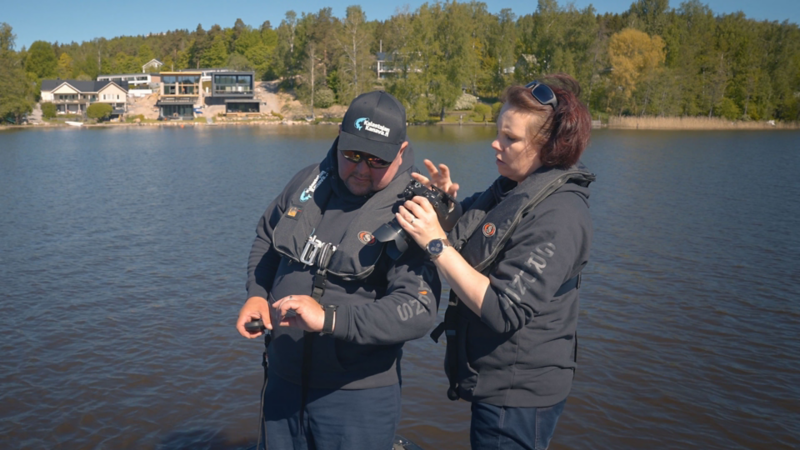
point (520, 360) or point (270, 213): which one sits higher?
point (270, 213)

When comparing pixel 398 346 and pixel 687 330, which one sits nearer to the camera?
pixel 398 346

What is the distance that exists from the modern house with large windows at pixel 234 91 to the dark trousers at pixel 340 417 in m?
101

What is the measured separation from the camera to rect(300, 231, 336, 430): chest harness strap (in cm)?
278

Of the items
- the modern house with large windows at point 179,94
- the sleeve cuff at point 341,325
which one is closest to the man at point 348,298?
the sleeve cuff at point 341,325

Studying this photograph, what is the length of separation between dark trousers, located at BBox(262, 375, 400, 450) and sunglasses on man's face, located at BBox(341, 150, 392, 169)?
1.07 metres

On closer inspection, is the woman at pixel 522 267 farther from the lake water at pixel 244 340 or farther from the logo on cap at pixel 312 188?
the lake water at pixel 244 340

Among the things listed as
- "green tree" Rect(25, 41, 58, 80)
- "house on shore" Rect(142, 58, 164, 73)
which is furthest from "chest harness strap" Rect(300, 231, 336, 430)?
"house on shore" Rect(142, 58, 164, 73)

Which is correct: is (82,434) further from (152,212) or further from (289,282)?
(152,212)

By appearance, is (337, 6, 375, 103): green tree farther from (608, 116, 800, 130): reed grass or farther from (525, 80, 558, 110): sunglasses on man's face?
(525, 80, 558, 110): sunglasses on man's face

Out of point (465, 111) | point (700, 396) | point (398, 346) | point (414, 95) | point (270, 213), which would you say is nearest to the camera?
point (398, 346)

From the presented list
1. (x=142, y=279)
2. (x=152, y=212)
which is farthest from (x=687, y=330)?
(x=152, y=212)

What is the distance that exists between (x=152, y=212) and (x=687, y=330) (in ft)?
52.3

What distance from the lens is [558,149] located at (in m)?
2.71

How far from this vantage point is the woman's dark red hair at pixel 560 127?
8.90 ft
